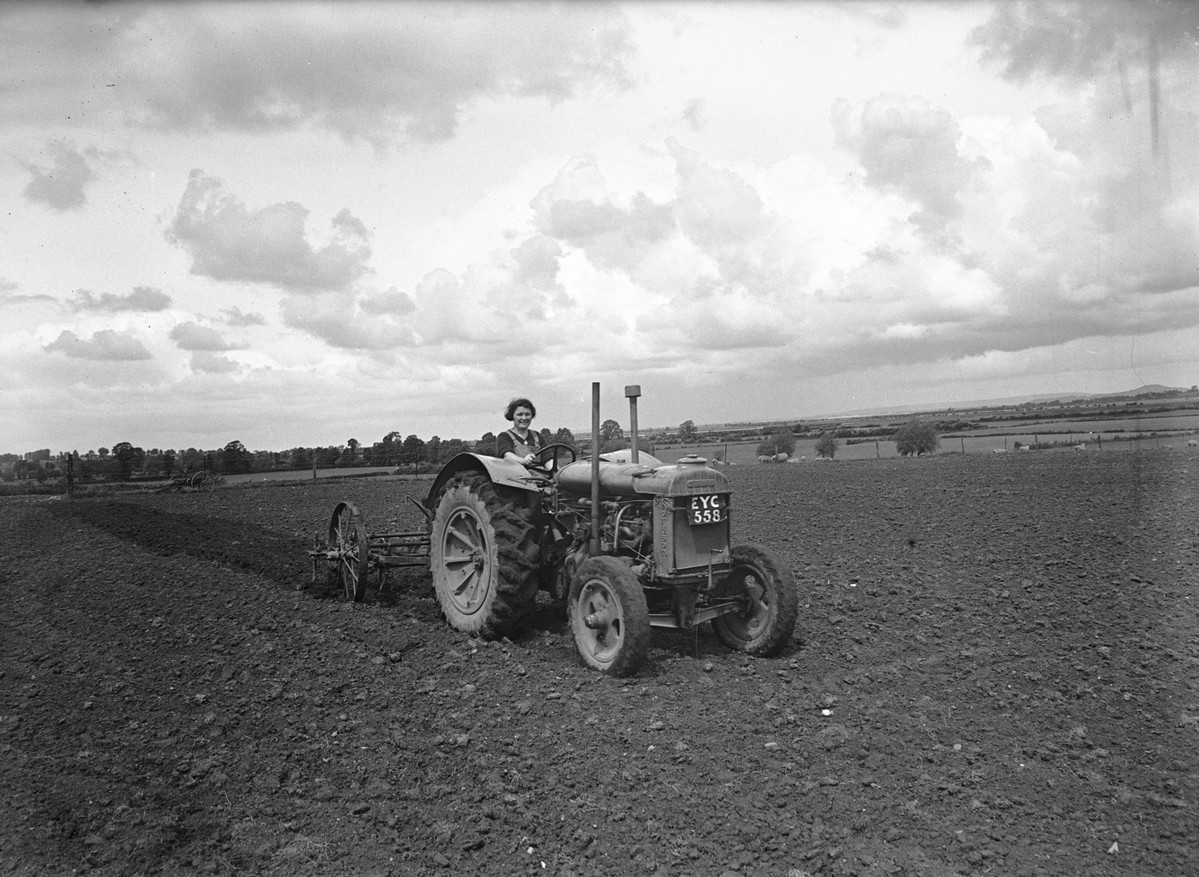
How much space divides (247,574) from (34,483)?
1507 centimetres

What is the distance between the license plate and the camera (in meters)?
6.13

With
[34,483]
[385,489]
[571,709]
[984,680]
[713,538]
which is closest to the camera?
[571,709]

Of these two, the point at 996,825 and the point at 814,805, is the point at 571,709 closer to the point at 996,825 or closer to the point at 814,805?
the point at 814,805

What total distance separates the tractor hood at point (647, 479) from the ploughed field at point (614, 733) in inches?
52.1

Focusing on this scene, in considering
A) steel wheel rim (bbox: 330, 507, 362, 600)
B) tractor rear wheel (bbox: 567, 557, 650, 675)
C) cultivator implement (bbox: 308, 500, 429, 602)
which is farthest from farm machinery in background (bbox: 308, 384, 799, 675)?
steel wheel rim (bbox: 330, 507, 362, 600)

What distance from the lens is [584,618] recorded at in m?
6.01

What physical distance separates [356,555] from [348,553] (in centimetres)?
29

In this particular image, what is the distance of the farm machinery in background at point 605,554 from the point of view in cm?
598

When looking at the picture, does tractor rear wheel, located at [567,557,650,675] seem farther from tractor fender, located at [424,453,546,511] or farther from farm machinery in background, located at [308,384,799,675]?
tractor fender, located at [424,453,546,511]

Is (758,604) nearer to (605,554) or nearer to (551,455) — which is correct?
(605,554)

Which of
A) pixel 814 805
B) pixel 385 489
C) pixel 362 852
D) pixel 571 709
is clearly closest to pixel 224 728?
pixel 362 852

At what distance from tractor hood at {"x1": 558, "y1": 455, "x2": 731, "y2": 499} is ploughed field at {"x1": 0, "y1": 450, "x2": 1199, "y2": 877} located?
1.32 meters

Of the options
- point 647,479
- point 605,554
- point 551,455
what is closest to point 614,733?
point 605,554

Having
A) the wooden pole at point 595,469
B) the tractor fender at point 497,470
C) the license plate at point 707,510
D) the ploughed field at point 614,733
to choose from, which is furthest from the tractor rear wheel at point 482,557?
the license plate at point 707,510
